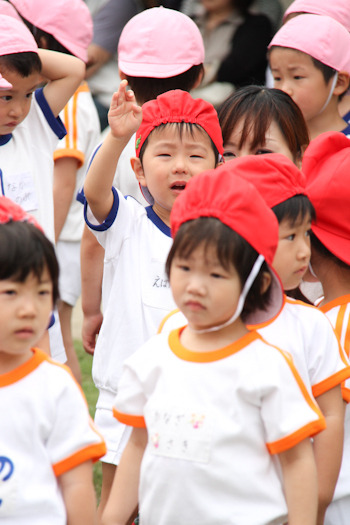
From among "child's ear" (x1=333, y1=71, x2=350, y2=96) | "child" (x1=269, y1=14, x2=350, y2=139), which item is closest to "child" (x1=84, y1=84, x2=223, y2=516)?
"child" (x1=269, y1=14, x2=350, y2=139)

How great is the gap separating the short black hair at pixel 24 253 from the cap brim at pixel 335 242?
0.96m

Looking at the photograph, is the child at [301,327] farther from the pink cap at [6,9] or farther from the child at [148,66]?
the pink cap at [6,9]

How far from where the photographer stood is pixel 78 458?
224 cm

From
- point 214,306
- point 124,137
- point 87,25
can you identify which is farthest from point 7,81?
point 214,306

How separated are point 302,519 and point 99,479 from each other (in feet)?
7.38

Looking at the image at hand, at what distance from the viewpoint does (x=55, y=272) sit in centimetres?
231

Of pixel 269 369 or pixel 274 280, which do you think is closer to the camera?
pixel 269 369

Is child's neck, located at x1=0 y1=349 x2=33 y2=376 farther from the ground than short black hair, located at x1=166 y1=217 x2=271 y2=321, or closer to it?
closer to it

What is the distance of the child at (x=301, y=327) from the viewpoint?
2.53 meters

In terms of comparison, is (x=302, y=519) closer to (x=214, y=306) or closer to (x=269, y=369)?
(x=269, y=369)

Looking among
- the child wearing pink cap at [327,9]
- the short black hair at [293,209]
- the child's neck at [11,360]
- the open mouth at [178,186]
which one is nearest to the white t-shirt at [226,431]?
the child's neck at [11,360]

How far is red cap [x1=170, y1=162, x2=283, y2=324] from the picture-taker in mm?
2268

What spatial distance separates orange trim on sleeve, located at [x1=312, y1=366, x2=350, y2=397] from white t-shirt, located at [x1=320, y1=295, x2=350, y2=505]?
0.51 ft

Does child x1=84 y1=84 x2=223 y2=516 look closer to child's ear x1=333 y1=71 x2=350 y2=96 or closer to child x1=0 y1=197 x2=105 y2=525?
child x1=0 y1=197 x2=105 y2=525
